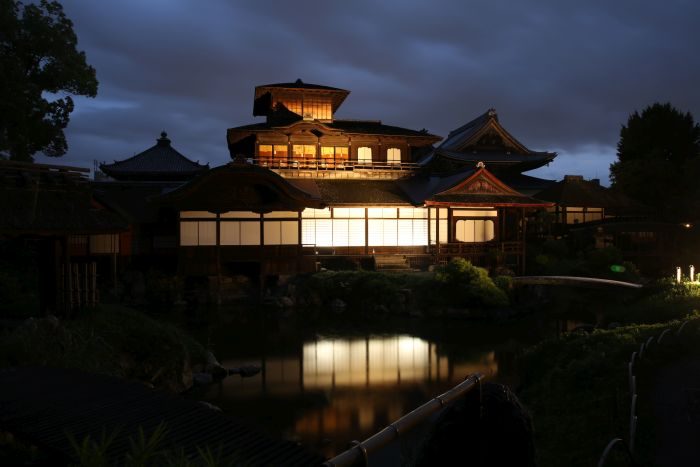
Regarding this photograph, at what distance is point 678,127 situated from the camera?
50.6 m

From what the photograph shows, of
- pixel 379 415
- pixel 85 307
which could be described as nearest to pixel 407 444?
pixel 379 415

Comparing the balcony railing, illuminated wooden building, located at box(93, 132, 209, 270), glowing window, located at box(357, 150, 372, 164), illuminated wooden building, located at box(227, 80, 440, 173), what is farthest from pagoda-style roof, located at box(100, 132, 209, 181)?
glowing window, located at box(357, 150, 372, 164)

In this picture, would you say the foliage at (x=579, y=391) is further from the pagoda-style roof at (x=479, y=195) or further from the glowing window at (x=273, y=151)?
the glowing window at (x=273, y=151)

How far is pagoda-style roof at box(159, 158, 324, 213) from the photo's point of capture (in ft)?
97.0

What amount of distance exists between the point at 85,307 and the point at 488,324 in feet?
58.9

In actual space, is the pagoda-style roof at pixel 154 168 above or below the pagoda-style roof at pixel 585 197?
above

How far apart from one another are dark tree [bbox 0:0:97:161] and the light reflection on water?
612 inches

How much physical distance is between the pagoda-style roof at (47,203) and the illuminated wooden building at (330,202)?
1415cm

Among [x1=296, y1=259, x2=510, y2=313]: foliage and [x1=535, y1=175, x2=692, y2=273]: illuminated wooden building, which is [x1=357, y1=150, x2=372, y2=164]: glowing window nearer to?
[x1=296, y1=259, x2=510, y2=313]: foliage

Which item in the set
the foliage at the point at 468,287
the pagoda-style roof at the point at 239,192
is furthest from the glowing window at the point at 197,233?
the foliage at the point at 468,287

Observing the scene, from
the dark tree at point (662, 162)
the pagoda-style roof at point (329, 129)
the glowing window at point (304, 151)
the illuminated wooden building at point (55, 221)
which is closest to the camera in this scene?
the illuminated wooden building at point (55, 221)

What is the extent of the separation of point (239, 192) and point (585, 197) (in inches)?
1035

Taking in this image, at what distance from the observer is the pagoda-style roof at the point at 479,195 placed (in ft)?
104

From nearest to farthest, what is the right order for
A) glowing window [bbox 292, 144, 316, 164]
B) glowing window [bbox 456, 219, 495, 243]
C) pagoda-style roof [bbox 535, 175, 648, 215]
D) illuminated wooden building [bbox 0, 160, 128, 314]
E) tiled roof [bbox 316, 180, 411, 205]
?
illuminated wooden building [bbox 0, 160, 128, 314], tiled roof [bbox 316, 180, 411, 205], glowing window [bbox 456, 219, 495, 243], glowing window [bbox 292, 144, 316, 164], pagoda-style roof [bbox 535, 175, 648, 215]
